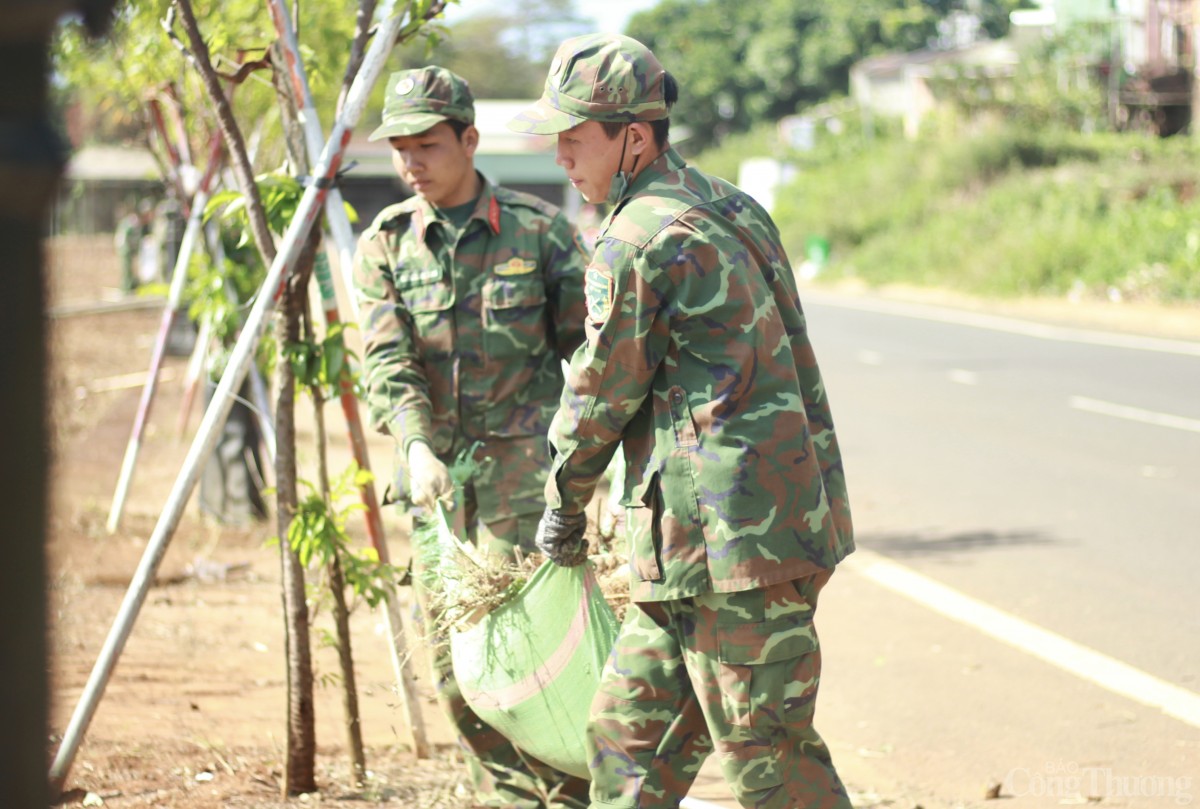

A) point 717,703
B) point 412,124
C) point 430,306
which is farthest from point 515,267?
point 717,703

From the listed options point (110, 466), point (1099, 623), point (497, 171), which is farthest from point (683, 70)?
point (1099, 623)

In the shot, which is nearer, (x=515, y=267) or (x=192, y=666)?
(x=515, y=267)

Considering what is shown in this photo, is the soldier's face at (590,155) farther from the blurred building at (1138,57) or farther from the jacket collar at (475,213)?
the blurred building at (1138,57)

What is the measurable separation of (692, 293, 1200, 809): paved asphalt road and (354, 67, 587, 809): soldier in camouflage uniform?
2.57 feet

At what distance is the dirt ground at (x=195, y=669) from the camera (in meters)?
3.83

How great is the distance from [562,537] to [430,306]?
1.05 meters

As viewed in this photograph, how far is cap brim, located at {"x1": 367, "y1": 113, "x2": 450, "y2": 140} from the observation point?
11.7ft

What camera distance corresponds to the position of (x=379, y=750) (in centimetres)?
427

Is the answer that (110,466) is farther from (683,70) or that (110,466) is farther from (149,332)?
(683,70)

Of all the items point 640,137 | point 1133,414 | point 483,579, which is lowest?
point 1133,414

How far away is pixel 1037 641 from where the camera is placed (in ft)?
18.0

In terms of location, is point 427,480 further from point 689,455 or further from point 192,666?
point 192,666

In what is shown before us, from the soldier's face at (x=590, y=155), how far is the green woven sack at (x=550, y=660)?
85cm

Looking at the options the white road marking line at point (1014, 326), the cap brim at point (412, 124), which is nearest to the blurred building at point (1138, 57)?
the white road marking line at point (1014, 326)
